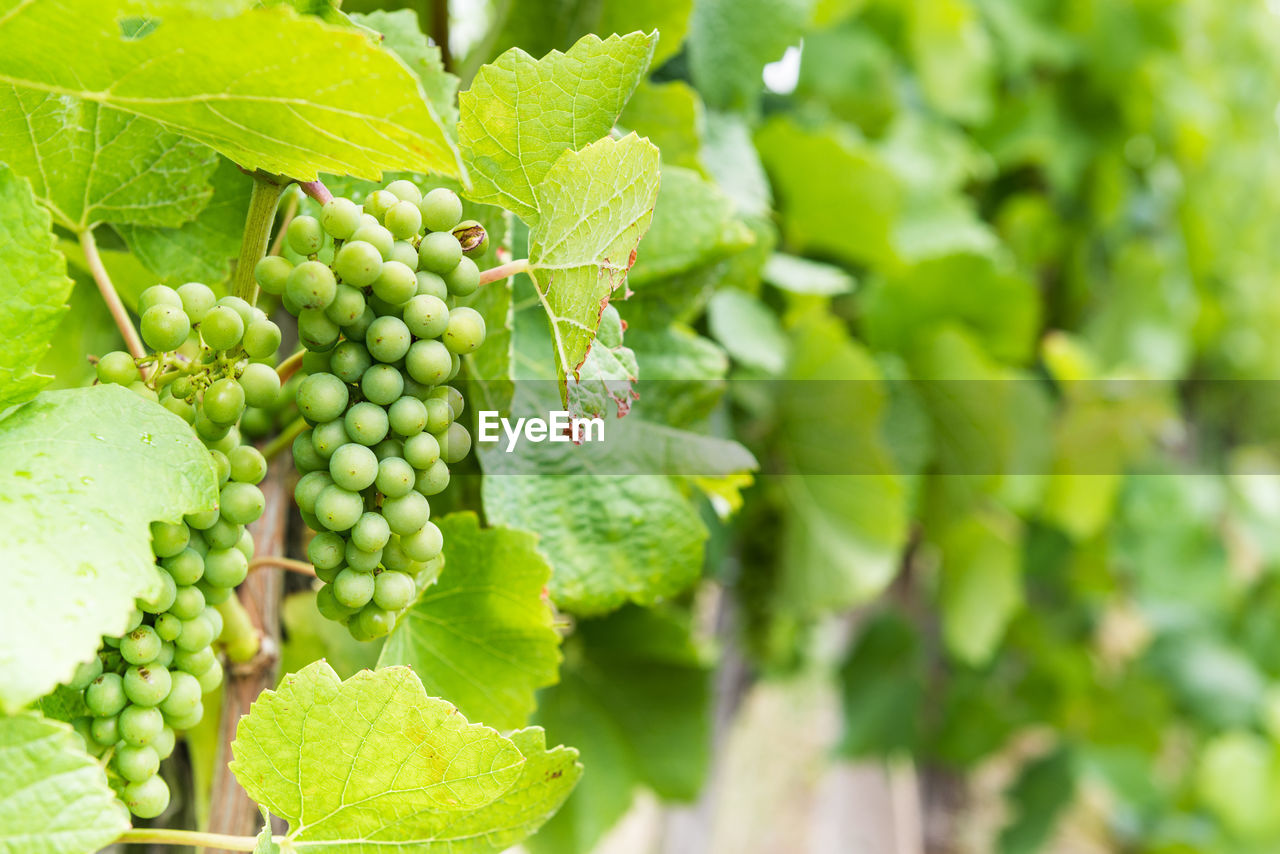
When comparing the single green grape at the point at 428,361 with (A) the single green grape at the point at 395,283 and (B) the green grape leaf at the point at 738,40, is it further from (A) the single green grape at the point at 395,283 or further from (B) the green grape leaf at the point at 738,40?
(B) the green grape leaf at the point at 738,40

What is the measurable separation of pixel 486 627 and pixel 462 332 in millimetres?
131

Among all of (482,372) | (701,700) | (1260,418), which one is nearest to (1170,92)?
(1260,418)

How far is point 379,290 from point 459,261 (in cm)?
2

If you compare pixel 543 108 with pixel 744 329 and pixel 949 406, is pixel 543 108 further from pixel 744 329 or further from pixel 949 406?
pixel 949 406

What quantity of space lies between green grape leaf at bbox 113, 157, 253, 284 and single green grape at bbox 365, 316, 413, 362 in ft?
0.35

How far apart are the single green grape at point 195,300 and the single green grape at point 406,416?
0.05 metres

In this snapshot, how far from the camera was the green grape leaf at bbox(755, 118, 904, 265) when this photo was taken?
0.69 m

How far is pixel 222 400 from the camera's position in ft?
0.71

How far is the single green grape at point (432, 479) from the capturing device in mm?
230

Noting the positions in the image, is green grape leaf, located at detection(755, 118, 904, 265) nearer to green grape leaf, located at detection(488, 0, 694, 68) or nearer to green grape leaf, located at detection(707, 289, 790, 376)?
green grape leaf, located at detection(707, 289, 790, 376)

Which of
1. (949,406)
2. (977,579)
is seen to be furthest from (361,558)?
(977,579)

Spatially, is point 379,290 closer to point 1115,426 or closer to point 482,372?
point 482,372

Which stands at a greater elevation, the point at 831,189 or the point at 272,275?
the point at 272,275

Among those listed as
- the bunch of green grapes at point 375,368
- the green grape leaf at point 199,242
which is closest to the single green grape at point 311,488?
the bunch of green grapes at point 375,368
